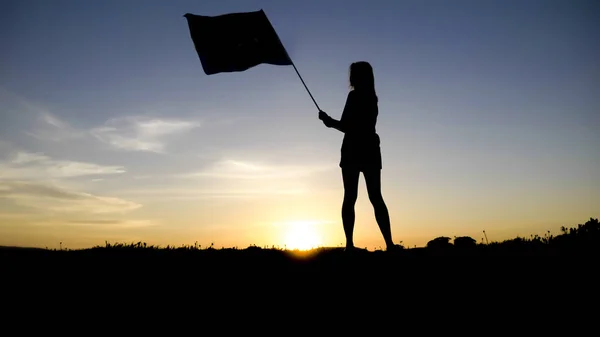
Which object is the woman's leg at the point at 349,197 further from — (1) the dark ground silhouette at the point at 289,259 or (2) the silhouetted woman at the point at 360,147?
(1) the dark ground silhouette at the point at 289,259

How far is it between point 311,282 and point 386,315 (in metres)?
1.42

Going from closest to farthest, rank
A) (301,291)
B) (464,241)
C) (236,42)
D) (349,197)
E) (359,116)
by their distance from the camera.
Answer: (301,291)
(359,116)
(349,197)
(236,42)
(464,241)

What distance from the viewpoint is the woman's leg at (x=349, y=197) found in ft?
27.2

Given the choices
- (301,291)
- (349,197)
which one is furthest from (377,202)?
(301,291)

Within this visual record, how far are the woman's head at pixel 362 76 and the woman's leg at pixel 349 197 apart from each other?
1401 millimetres

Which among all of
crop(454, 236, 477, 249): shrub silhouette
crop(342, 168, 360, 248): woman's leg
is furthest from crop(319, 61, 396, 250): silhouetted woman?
crop(454, 236, 477, 249): shrub silhouette

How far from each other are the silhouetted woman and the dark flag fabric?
218cm

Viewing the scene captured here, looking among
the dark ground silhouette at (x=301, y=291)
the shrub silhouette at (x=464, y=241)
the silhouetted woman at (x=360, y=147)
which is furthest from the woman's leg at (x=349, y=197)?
the shrub silhouette at (x=464, y=241)

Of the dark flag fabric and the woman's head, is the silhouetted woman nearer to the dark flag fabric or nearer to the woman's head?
the woman's head

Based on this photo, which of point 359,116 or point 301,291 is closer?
point 301,291

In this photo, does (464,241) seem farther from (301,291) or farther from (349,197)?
(301,291)

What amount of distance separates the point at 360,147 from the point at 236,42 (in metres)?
3.47

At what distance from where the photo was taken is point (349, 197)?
8.32 meters

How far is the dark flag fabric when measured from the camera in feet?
32.1
